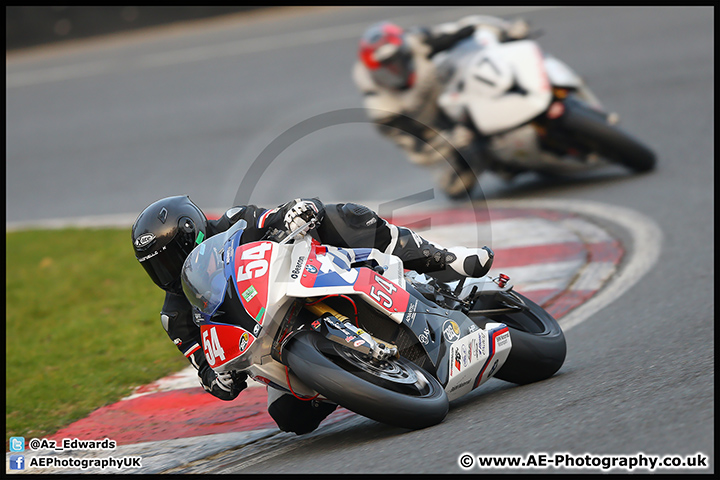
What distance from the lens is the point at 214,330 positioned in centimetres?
379

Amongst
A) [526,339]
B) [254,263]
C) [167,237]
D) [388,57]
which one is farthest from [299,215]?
[388,57]

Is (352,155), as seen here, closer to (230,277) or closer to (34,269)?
(34,269)

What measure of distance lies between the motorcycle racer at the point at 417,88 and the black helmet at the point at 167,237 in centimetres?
427

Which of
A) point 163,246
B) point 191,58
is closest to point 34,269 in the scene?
point 163,246

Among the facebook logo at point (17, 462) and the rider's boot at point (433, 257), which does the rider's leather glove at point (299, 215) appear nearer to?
the rider's boot at point (433, 257)

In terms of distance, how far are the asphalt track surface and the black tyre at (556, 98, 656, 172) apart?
262 millimetres

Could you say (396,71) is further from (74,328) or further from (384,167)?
(74,328)

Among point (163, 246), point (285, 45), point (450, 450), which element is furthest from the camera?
point (285, 45)

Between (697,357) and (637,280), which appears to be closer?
(697,357)

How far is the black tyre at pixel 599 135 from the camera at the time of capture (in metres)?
8.20

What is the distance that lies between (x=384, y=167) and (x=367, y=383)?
6726 mm

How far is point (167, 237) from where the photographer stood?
4.08 meters

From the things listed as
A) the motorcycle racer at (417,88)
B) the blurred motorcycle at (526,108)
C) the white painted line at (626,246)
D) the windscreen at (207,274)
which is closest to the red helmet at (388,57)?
the motorcycle racer at (417,88)

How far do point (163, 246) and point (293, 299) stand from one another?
0.76 metres
